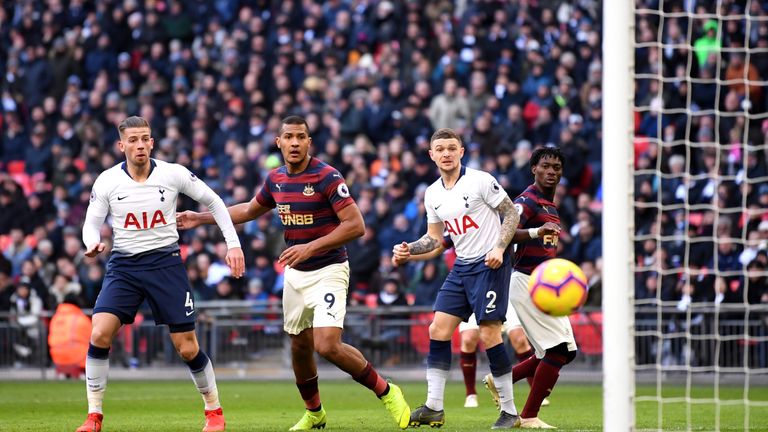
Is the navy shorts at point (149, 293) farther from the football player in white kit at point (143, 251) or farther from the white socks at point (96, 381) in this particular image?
the white socks at point (96, 381)

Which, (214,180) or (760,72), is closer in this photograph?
(760,72)

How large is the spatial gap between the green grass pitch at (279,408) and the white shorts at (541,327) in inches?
27.5

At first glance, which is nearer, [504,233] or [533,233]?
[504,233]

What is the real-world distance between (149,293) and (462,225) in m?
2.62

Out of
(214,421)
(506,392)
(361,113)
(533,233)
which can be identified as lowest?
(214,421)

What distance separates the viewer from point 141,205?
1014 cm

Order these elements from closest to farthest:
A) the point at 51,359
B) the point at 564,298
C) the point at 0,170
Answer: the point at 564,298 < the point at 51,359 < the point at 0,170

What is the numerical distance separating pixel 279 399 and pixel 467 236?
5.55 meters

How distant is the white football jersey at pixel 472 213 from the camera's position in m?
10.7

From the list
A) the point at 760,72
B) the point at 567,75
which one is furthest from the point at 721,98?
the point at 567,75

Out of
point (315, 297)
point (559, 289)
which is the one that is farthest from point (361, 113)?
point (559, 289)

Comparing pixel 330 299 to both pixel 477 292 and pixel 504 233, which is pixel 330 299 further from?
pixel 504 233

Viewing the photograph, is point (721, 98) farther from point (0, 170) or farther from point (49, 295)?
point (0, 170)

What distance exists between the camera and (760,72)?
66.3 ft
